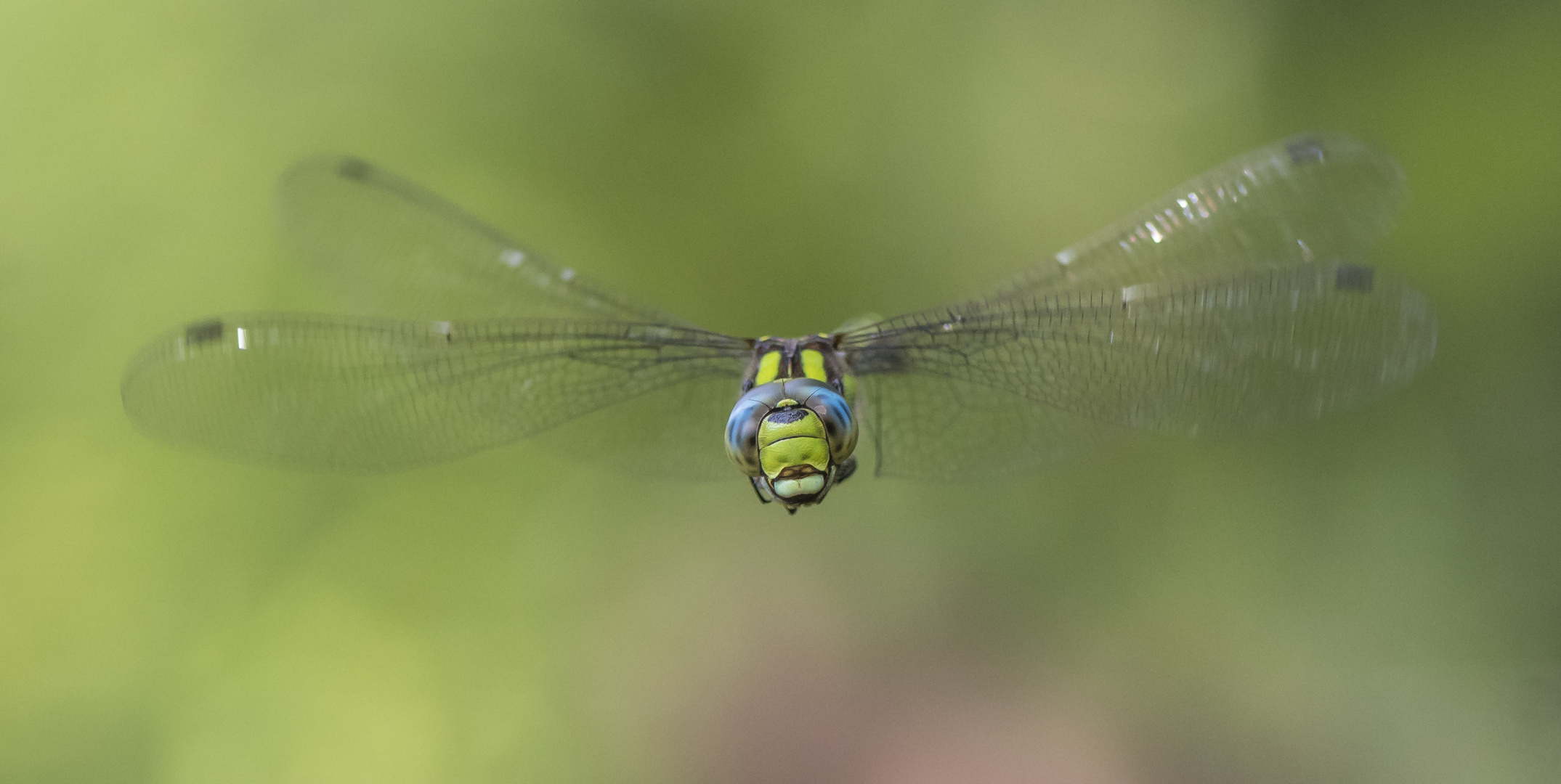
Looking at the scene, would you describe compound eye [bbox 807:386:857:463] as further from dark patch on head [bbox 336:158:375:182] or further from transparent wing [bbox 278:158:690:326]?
dark patch on head [bbox 336:158:375:182]

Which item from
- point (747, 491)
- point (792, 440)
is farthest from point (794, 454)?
point (747, 491)

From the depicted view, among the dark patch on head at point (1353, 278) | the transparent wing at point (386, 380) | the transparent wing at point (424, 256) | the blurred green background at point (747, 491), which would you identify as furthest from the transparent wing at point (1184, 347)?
the blurred green background at point (747, 491)

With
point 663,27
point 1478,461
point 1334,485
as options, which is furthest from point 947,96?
point 1478,461

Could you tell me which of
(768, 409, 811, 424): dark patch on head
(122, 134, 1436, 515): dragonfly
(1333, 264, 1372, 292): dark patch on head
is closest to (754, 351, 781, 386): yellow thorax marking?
(122, 134, 1436, 515): dragonfly

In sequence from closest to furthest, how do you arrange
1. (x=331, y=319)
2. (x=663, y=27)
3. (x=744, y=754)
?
(x=331, y=319) → (x=744, y=754) → (x=663, y=27)

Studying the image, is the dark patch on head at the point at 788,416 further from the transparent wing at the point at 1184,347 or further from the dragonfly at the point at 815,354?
the transparent wing at the point at 1184,347

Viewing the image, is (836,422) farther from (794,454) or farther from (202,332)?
(202,332)

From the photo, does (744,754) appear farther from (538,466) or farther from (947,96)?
(947,96)
